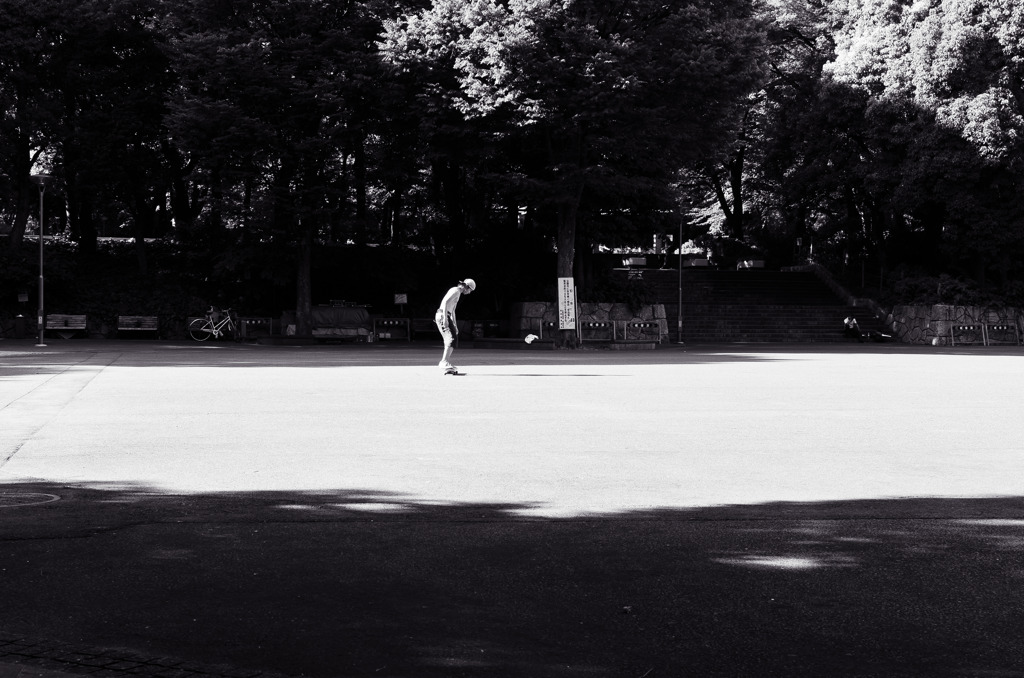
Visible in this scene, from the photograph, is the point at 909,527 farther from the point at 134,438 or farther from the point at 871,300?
the point at 871,300

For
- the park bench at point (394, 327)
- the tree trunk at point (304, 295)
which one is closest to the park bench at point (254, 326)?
the tree trunk at point (304, 295)

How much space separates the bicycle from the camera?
3744 cm

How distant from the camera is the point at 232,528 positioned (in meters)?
6.65

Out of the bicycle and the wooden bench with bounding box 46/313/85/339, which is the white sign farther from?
the wooden bench with bounding box 46/313/85/339

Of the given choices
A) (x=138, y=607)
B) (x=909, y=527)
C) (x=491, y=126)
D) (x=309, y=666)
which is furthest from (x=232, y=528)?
Answer: (x=491, y=126)

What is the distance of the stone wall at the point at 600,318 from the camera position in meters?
38.5

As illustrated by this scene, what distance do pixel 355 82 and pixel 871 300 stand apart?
24.6 metres

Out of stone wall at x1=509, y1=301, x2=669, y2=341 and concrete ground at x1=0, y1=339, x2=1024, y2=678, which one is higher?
stone wall at x1=509, y1=301, x2=669, y2=341

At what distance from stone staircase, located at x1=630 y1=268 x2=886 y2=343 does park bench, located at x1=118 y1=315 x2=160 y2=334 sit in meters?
17.4

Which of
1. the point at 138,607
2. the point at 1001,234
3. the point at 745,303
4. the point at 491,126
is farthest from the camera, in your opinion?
the point at 745,303

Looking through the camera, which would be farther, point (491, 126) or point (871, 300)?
point (871, 300)

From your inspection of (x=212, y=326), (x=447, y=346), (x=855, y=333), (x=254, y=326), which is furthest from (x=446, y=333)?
(x=855, y=333)

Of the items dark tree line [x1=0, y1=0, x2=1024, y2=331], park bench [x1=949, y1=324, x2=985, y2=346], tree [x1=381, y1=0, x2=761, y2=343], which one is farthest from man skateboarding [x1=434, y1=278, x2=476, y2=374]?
park bench [x1=949, y1=324, x2=985, y2=346]

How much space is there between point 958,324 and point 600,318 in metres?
14.5
